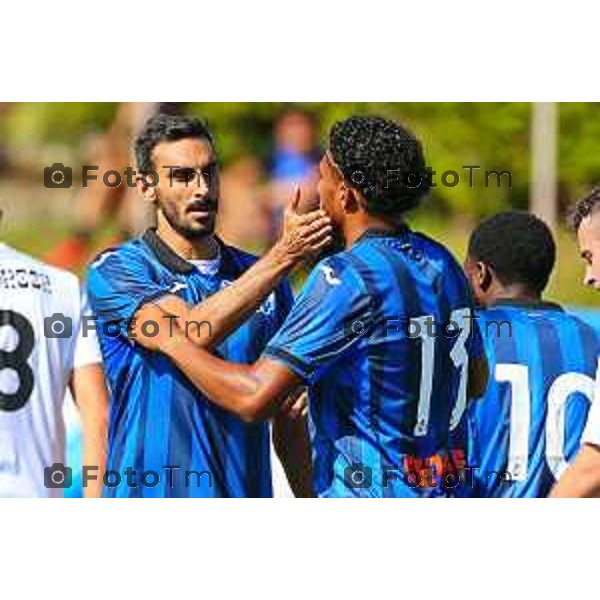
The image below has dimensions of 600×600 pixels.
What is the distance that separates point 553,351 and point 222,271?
1.21m

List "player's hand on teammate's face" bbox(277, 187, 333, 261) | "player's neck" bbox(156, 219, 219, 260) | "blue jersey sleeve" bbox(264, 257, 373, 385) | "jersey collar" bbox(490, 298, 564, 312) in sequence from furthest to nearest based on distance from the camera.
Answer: "jersey collar" bbox(490, 298, 564, 312), "player's neck" bbox(156, 219, 219, 260), "player's hand on teammate's face" bbox(277, 187, 333, 261), "blue jersey sleeve" bbox(264, 257, 373, 385)

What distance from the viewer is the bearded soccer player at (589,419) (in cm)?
529

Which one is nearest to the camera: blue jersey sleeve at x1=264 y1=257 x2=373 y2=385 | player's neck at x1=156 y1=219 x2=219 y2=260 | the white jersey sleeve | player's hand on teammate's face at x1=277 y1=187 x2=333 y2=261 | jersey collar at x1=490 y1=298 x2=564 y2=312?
blue jersey sleeve at x1=264 y1=257 x2=373 y2=385

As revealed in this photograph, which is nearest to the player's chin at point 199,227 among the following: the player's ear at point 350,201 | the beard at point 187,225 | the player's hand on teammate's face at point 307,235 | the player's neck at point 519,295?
the beard at point 187,225

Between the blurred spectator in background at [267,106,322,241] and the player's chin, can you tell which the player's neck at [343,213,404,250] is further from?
the player's chin

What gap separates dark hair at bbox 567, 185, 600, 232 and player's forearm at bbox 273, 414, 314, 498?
122cm

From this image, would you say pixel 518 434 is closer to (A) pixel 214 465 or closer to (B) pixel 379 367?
(B) pixel 379 367

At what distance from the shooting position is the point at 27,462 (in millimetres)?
5234

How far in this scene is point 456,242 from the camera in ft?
17.3

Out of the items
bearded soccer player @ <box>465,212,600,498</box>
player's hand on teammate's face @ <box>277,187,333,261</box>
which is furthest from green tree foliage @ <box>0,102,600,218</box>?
player's hand on teammate's face @ <box>277,187,333,261</box>

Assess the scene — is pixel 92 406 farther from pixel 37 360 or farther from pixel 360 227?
pixel 360 227

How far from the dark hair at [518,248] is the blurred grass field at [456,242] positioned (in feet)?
0.12

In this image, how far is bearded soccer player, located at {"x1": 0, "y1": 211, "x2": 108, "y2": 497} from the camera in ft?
17.1

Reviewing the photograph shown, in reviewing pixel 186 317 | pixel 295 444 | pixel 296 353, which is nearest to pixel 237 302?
pixel 186 317
